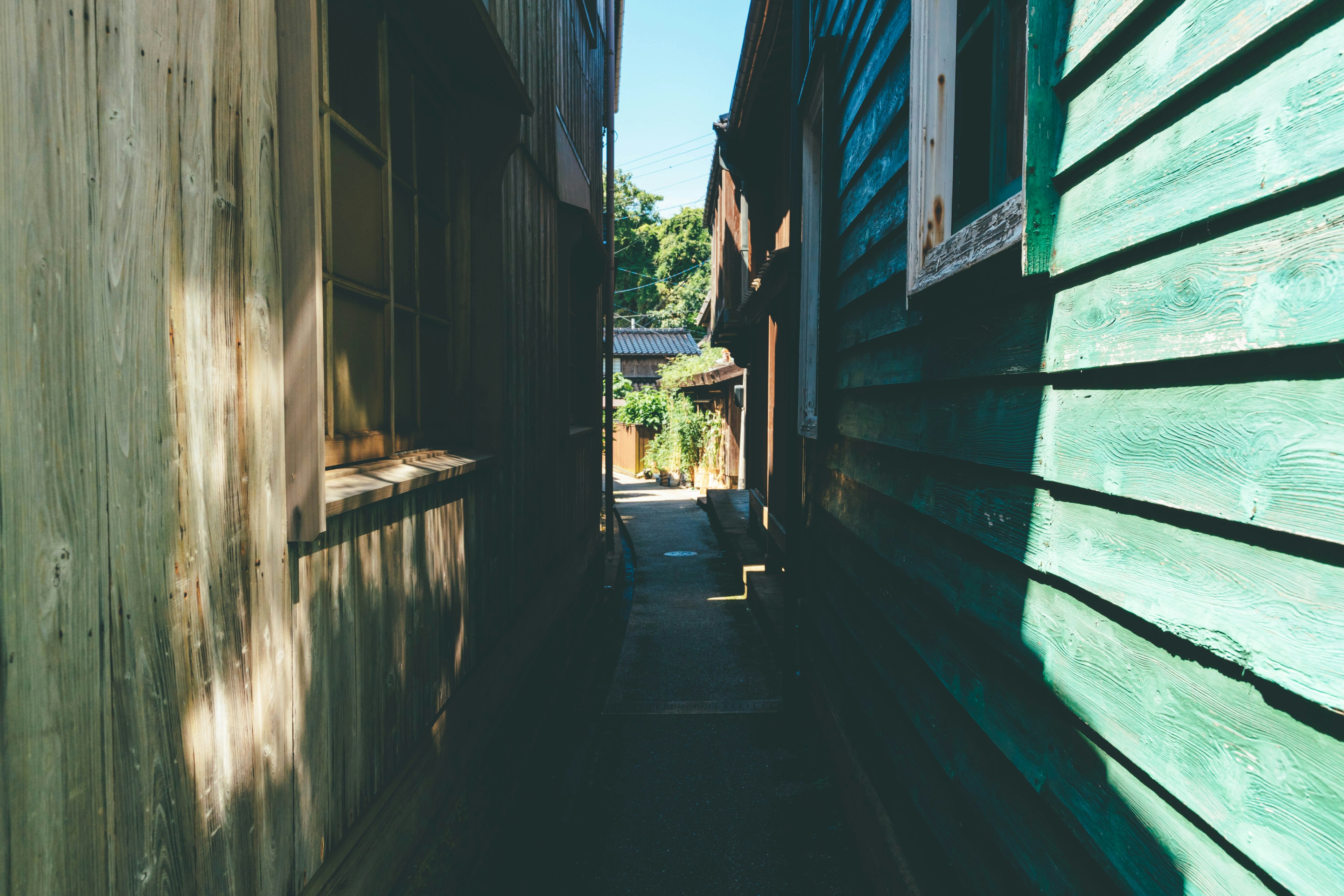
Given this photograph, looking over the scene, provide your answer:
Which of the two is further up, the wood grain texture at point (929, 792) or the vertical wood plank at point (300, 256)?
the vertical wood plank at point (300, 256)

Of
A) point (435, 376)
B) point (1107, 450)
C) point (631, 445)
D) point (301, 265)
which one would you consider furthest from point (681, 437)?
point (1107, 450)

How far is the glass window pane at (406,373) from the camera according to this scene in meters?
2.32

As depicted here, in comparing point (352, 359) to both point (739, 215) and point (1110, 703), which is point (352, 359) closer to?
point (1110, 703)

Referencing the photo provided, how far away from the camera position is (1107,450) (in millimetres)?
1265

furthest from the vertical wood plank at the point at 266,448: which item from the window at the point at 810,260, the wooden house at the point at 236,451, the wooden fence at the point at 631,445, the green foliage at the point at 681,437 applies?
the wooden fence at the point at 631,445

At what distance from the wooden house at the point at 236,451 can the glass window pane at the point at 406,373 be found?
0.02 metres

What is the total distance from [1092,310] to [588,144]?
271 inches

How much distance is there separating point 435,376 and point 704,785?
245cm

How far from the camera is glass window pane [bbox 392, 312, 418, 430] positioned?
232cm

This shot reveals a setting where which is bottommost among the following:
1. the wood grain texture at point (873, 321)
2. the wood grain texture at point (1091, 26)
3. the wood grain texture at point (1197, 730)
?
the wood grain texture at point (1197, 730)

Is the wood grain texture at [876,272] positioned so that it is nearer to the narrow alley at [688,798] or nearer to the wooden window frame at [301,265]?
the wooden window frame at [301,265]

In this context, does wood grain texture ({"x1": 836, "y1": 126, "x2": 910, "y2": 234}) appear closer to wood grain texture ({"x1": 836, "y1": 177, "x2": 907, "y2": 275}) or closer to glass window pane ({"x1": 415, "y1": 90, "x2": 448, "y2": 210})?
wood grain texture ({"x1": 836, "y1": 177, "x2": 907, "y2": 275})

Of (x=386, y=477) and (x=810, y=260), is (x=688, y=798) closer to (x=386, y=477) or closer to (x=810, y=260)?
(x=386, y=477)

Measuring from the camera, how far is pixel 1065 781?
54.4 inches
